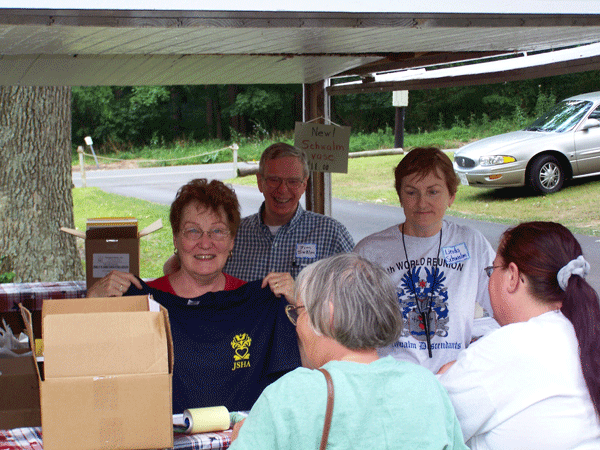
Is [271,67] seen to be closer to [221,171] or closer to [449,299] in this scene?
[449,299]

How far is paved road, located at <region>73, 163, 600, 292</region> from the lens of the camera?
9250 mm

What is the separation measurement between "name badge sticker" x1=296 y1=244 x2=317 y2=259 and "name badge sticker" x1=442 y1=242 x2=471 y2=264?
750 mm

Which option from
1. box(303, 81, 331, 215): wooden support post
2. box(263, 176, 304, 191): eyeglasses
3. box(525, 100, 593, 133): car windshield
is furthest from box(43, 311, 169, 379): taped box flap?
box(525, 100, 593, 133): car windshield

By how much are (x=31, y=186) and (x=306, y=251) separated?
13.6 ft

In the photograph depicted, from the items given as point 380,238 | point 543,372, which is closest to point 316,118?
point 380,238

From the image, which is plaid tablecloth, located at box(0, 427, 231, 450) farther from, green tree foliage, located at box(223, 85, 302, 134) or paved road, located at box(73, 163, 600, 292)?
green tree foliage, located at box(223, 85, 302, 134)

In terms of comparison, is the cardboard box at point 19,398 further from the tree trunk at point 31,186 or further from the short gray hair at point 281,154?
the tree trunk at point 31,186

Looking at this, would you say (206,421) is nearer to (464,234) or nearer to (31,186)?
(464,234)

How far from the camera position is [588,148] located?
1079cm

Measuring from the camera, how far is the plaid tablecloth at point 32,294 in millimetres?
3523

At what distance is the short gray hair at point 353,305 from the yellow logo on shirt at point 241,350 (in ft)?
2.80

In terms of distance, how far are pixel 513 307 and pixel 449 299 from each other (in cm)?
75

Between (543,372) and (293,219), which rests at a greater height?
(293,219)

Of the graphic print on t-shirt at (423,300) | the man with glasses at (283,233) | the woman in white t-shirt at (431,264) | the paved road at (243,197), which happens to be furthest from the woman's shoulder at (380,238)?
the paved road at (243,197)
